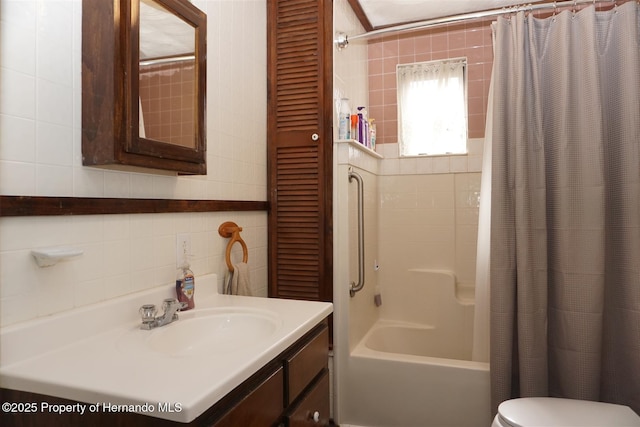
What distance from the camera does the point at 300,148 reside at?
6.88 ft

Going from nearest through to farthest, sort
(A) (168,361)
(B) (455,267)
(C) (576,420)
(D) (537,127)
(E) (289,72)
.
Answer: (A) (168,361) < (C) (576,420) < (D) (537,127) < (E) (289,72) < (B) (455,267)

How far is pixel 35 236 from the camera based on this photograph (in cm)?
100

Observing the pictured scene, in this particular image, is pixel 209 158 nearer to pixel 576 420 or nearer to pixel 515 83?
pixel 515 83

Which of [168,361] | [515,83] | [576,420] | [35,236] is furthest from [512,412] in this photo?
[35,236]

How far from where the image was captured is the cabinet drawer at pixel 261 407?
34.3 inches

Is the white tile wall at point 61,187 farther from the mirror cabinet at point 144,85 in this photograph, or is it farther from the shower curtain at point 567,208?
the shower curtain at point 567,208

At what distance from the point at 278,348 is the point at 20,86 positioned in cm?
91

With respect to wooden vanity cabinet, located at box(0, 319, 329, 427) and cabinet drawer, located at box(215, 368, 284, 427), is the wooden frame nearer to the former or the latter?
wooden vanity cabinet, located at box(0, 319, 329, 427)

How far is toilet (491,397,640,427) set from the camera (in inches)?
52.9

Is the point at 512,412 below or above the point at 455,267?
below

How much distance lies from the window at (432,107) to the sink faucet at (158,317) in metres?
2.05

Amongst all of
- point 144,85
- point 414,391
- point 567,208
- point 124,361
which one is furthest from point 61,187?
point 567,208

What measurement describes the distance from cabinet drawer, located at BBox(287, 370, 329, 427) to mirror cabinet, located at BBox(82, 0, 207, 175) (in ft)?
2.76

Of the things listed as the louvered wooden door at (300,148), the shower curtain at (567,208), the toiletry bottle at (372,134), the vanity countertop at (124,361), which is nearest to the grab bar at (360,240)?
the louvered wooden door at (300,148)
